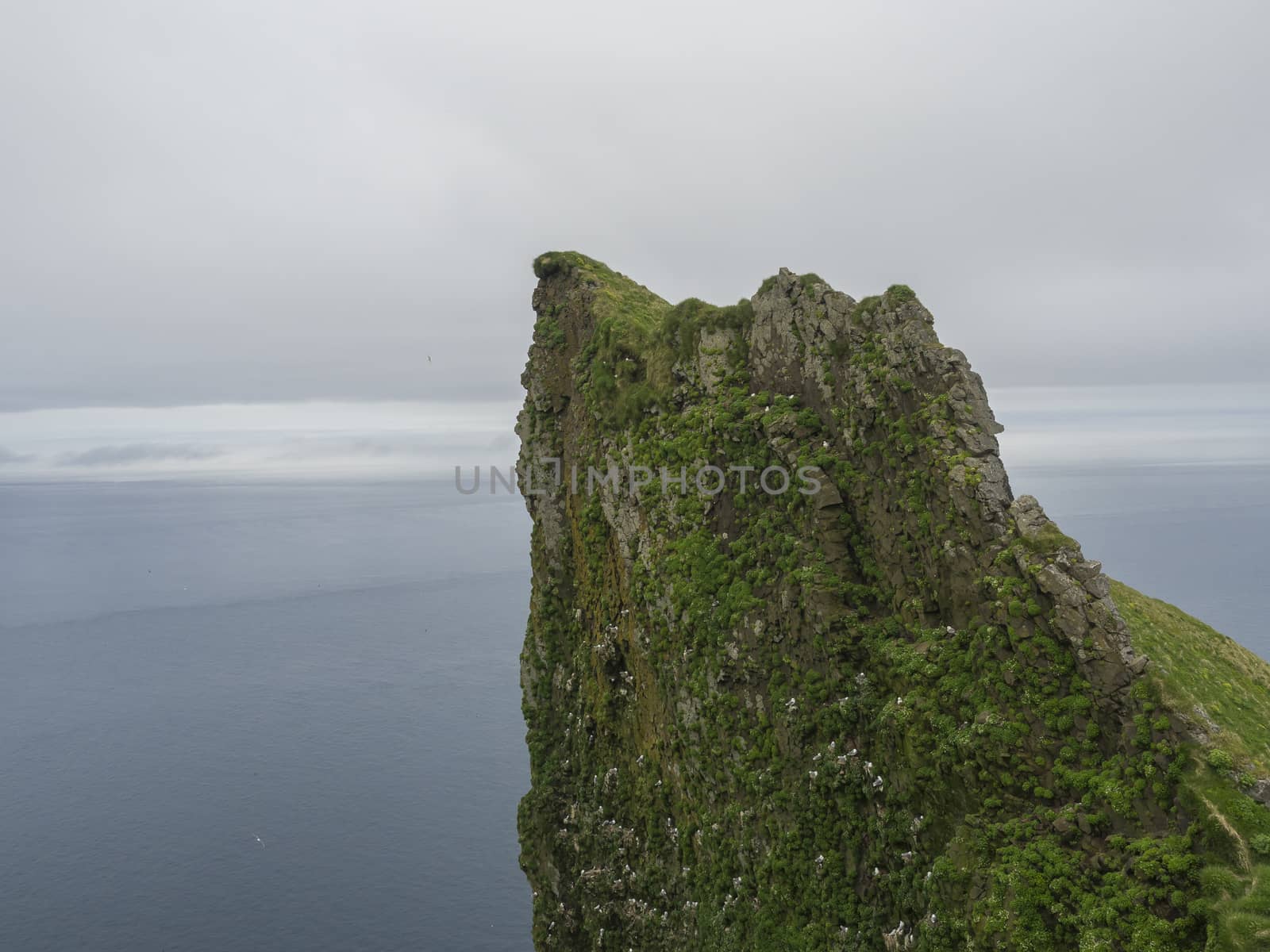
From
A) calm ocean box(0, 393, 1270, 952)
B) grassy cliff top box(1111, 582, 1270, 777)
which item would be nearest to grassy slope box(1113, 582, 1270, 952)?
grassy cliff top box(1111, 582, 1270, 777)

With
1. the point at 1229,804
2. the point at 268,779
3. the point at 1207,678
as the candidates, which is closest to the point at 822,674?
the point at 1229,804

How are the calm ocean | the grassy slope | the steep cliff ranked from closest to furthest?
the grassy slope, the steep cliff, the calm ocean

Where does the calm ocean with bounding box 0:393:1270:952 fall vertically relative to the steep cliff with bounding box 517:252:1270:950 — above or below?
below

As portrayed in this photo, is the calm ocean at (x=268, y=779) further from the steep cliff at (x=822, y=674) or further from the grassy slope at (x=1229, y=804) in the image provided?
the grassy slope at (x=1229, y=804)

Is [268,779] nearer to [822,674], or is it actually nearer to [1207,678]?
[822,674]

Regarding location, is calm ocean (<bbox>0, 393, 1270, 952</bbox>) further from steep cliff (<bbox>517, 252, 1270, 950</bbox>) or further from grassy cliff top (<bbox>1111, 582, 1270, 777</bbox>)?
grassy cliff top (<bbox>1111, 582, 1270, 777</bbox>)

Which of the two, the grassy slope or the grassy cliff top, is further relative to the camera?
the grassy cliff top

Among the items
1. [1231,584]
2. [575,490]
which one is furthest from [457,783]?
[1231,584]

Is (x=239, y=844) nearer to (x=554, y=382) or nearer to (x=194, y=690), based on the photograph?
(x=194, y=690)
